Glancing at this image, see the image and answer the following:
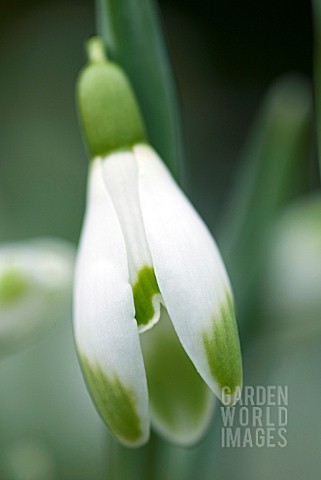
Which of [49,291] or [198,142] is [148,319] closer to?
[49,291]

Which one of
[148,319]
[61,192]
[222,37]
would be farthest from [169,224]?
[222,37]

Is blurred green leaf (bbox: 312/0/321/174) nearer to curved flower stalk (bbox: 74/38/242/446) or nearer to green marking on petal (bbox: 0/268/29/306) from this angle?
curved flower stalk (bbox: 74/38/242/446)

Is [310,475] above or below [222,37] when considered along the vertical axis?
below

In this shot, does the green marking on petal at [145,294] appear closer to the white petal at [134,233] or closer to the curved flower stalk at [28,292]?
the white petal at [134,233]

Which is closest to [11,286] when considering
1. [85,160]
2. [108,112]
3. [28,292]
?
[28,292]

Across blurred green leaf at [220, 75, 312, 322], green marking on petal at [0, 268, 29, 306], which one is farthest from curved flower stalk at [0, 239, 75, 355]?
blurred green leaf at [220, 75, 312, 322]
